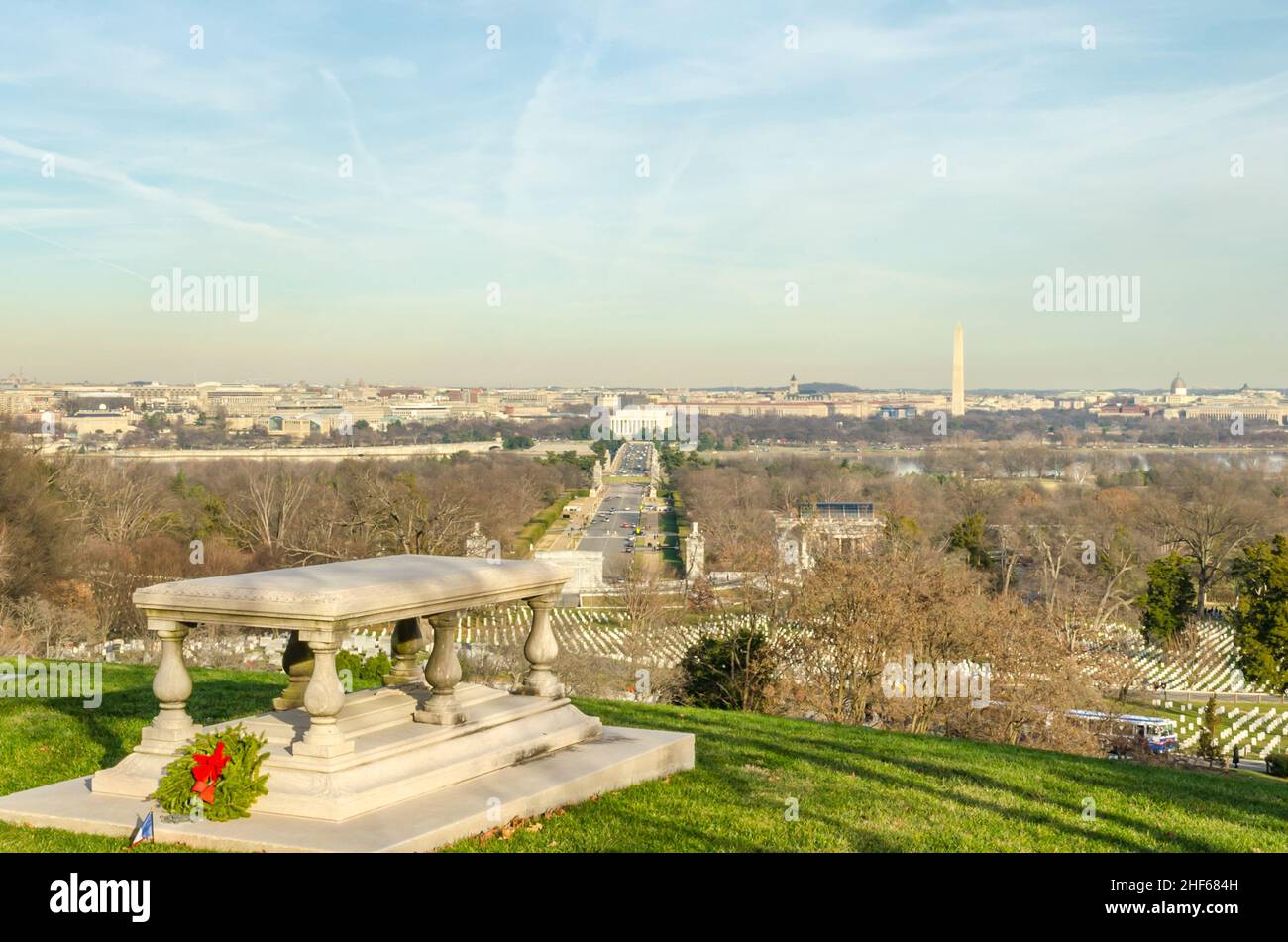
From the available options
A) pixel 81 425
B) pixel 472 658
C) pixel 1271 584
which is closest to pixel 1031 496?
pixel 1271 584

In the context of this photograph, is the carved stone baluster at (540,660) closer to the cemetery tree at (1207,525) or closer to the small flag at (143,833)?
the small flag at (143,833)

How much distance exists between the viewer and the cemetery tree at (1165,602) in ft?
165

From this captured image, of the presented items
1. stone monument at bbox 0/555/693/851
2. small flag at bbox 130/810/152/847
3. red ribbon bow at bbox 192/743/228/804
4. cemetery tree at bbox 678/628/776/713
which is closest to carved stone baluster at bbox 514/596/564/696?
stone monument at bbox 0/555/693/851

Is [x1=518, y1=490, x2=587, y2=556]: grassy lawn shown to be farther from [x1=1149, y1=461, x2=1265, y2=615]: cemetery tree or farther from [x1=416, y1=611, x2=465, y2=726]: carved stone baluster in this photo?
[x1=416, y1=611, x2=465, y2=726]: carved stone baluster

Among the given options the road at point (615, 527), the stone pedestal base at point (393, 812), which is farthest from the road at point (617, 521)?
the stone pedestal base at point (393, 812)

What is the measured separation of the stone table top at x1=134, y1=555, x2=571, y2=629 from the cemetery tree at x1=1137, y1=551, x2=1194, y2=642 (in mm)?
47372

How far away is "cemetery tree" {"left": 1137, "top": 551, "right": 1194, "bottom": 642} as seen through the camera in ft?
165

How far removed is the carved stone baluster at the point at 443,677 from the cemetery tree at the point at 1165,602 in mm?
47438

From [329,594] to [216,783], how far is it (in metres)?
1.29

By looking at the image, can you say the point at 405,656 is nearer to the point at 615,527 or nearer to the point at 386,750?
the point at 386,750

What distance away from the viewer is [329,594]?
7.39 m

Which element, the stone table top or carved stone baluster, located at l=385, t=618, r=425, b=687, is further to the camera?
carved stone baluster, located at l=385, t=618, r=425, b=687

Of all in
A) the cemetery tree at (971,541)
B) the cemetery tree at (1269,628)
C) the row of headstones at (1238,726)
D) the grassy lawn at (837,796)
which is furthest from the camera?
the cemetery tree at (971,541)
